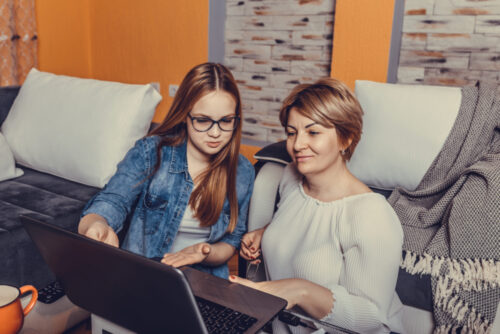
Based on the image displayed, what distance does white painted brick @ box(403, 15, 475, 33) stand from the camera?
2.16m

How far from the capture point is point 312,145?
3.69 ft

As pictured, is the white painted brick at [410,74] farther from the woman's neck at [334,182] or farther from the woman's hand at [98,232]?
the woman's hand at [98,232]

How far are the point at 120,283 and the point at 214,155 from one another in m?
0.75

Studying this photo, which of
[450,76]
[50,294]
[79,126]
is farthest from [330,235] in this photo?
[450,76]

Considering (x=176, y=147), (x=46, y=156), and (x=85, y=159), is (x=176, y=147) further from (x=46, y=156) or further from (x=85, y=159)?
(x=46, y=156)

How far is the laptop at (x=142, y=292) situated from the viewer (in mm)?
646

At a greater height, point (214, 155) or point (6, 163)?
point (214, 155)

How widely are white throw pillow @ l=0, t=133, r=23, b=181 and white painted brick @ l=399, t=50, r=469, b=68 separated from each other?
199cm

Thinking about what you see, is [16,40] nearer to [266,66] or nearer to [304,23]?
[266,66]

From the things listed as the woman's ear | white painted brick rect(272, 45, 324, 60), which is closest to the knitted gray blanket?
the woman's ear

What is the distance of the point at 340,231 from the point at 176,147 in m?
0.59

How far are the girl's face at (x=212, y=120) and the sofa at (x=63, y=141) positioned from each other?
0.72 metres

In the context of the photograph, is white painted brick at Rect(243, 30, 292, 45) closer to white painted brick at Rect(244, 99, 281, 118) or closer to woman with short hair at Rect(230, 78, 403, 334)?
white painted brick at Rect(244, 99, 281, 118)

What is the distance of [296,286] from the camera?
952 mm
